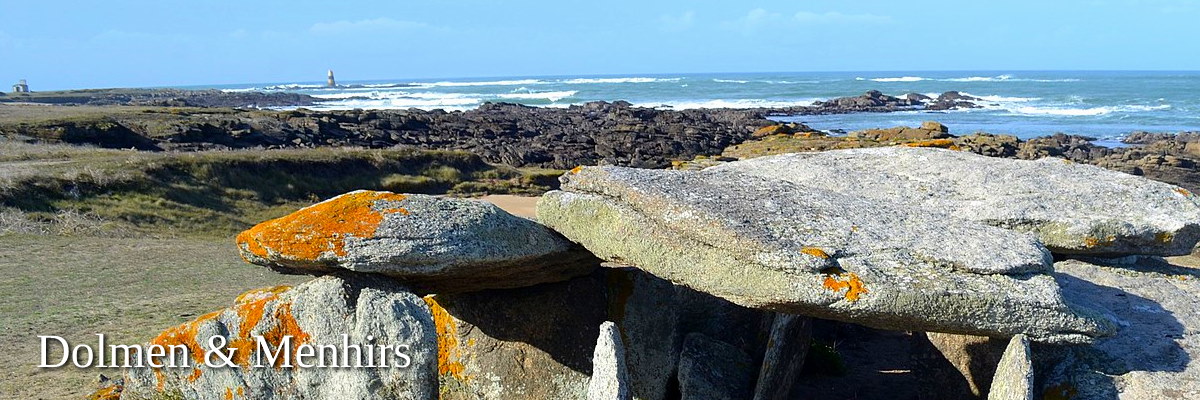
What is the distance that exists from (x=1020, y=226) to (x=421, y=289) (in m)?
4.31

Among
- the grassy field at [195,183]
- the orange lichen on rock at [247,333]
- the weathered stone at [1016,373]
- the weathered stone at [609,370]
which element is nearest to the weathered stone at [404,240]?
the orange lichen on rock at [247,333]

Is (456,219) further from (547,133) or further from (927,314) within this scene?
(547,133)

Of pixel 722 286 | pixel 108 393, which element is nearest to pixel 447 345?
pixel 108 393

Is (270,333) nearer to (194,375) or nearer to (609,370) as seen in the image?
(194,375)

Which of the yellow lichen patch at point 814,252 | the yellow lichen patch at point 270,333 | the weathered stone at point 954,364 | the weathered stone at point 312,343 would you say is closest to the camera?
the yellow lichen patch at point 814,252

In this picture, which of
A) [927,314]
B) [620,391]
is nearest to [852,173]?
[927,314]

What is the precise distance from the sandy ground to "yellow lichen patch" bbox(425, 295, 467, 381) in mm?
13512

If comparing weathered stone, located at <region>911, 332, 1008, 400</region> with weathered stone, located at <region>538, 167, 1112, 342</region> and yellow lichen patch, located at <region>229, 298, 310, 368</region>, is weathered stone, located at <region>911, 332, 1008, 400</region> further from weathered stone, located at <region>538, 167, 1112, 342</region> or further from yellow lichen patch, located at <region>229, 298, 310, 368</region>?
yellow lichen patch, located at <region>229, 298, 310, 368</region>

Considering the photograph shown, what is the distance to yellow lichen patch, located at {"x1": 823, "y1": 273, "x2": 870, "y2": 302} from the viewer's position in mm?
4855

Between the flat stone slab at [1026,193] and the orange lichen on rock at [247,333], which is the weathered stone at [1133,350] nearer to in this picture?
the flat stone slab at [1026,193]

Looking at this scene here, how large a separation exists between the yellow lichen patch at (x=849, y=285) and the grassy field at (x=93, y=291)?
529 cm

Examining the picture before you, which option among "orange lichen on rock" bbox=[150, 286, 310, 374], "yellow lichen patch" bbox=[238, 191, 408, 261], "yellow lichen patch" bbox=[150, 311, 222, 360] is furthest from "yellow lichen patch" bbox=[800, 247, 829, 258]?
"yellow lichen patch" bbox=[150, 311, 222, 360]

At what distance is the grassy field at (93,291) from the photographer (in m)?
6.75

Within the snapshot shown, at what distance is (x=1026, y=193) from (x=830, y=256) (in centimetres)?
253
